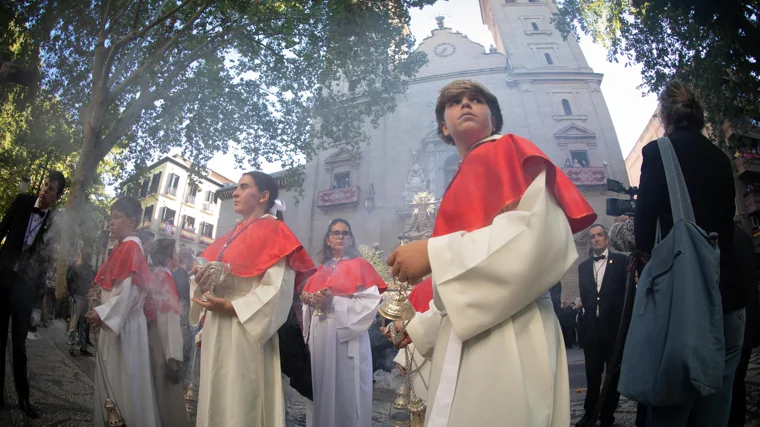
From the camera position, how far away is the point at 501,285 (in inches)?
32.3

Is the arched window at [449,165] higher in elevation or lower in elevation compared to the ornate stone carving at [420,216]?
higher

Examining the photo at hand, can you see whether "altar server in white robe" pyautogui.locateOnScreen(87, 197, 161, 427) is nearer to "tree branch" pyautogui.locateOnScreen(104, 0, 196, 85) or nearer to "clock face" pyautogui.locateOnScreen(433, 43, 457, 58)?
"tree branch" pyautogui.locateOnScreen(104, 0, 196, 85)

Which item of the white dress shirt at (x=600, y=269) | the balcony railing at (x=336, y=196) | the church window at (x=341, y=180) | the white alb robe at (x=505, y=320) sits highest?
the church window at (x=341, y=180)

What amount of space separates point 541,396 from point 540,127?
8.26 feet

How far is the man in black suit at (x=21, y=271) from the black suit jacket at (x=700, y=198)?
2.74m

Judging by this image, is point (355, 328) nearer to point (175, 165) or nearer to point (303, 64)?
point (175, 165)

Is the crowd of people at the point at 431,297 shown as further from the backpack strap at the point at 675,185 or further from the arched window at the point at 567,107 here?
the arched window at the point at 567,107

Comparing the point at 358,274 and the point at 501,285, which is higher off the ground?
the point at 358,274

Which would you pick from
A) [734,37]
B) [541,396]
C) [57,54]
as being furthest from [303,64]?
[734,37]

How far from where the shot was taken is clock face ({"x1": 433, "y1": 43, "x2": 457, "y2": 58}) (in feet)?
9.41

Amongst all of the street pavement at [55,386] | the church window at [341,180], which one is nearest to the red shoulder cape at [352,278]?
the church window at [341,180]

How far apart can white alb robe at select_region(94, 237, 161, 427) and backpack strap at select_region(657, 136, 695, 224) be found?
2522 mm

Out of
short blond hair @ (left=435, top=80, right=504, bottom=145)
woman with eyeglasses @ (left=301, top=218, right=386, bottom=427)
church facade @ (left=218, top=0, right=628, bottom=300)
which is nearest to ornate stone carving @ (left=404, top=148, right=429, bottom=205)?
church facade @ (left=218, top=0, right=628, bottom=300)

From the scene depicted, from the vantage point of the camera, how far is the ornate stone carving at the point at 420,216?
255cm
